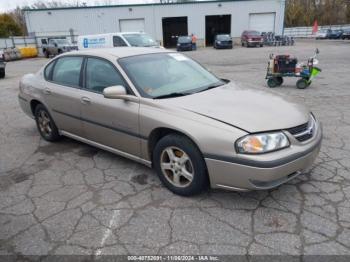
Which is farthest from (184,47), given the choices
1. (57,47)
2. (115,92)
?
(115,92)

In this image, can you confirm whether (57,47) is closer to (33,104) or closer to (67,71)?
(33,104)

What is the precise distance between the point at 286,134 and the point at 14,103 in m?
7.74

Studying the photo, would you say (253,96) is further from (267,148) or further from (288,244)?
(288,244)

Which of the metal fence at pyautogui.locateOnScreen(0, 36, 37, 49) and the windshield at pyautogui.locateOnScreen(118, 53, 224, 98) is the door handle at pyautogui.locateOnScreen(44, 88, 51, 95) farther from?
the metal fence at pyautogui.locateOnScreen(0, 36, 37, 49)

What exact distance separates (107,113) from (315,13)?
60.5 metres

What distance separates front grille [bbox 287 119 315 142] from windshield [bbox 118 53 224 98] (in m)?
1.21

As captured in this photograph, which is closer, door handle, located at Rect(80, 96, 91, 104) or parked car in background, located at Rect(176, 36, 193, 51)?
door handle, located at Rect(80, 96, 91, 104)

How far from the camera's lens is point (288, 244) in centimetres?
253

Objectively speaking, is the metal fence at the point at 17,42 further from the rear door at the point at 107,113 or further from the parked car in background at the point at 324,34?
the parked car in background at the point at 324,34

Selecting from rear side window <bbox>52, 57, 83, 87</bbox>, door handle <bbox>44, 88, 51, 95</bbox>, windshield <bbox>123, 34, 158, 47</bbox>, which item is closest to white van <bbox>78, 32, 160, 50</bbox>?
windshield <bbox>123, 34, 158, 47</bbox>

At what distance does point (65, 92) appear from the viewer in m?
4.29

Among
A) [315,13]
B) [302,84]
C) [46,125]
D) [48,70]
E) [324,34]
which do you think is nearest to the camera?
[48,70]

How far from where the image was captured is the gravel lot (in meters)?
2.58

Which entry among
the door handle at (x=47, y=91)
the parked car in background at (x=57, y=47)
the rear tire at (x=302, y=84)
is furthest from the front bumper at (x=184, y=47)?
the door handle at (x=47, y=91)
